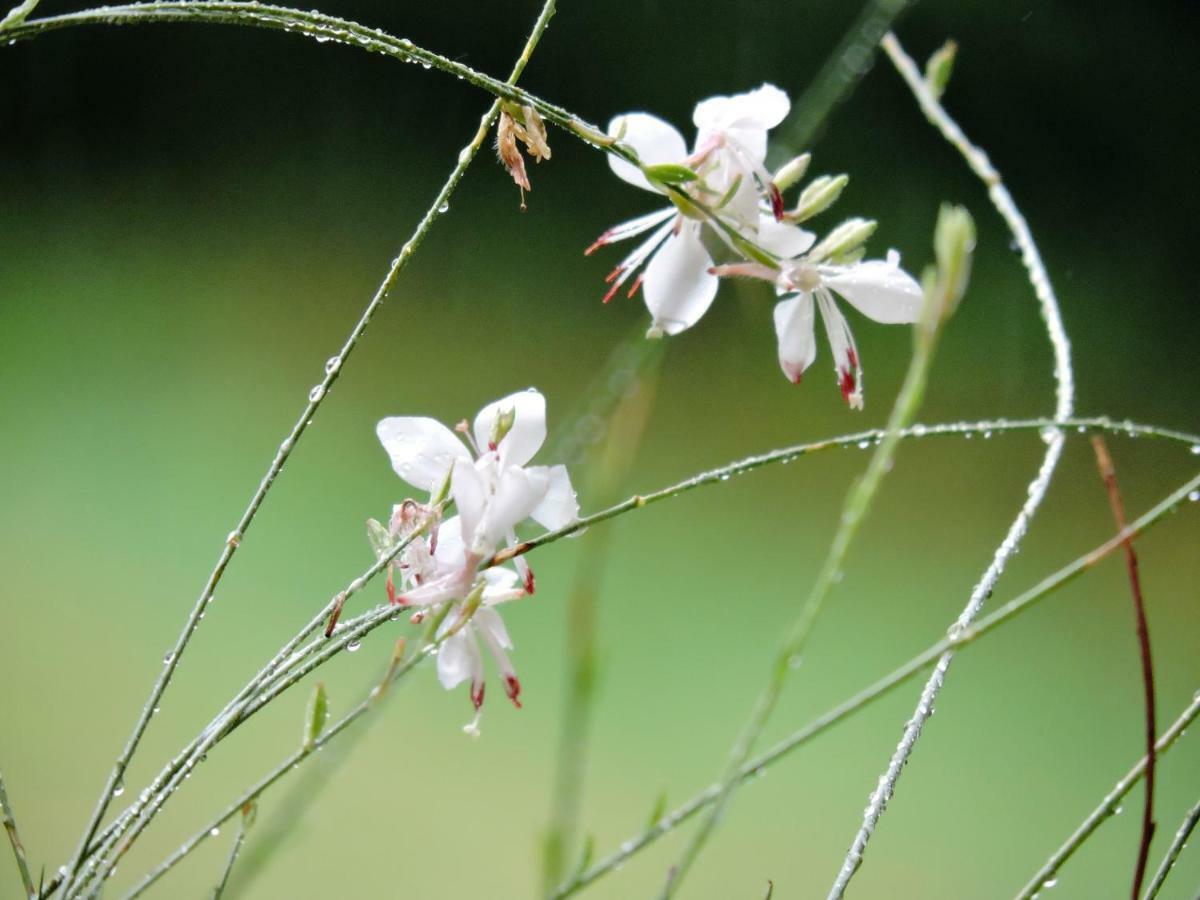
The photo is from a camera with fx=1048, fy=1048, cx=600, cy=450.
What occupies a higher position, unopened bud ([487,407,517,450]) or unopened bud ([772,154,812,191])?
unopened bud ([772,154,812,191])

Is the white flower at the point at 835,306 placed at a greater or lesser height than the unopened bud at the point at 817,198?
lesser

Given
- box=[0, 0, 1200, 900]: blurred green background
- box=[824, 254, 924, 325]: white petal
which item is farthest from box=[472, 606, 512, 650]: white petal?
box=[0, 0, 1200, 900]: blurred green background

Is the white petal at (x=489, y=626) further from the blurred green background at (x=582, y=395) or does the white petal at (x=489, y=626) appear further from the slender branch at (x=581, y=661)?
the blurred green background at (x=582, y=395)

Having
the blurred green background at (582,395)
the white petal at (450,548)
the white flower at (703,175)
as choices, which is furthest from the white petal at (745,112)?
the blurred green background at (582,395)

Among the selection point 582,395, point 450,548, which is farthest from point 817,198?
point 582,395

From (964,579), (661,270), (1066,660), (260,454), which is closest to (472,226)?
(260,454)

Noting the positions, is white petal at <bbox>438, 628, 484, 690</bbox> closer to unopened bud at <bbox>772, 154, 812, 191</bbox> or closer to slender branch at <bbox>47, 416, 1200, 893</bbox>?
slender branch at <bbox>47, 416, 1200, 893</bbox>

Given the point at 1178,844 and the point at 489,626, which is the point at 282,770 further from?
the point at 1178,844
